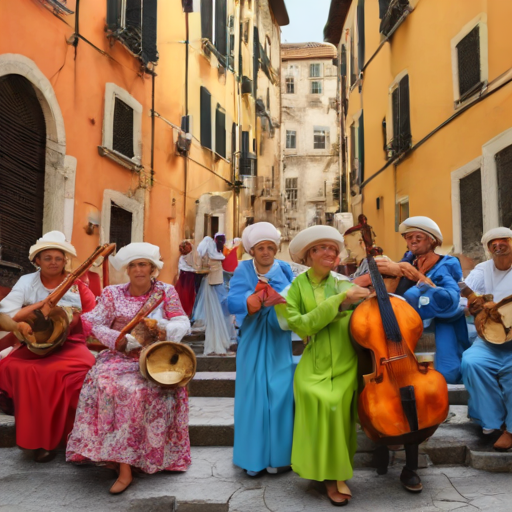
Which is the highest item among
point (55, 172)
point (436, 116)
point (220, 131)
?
point (220, 131)

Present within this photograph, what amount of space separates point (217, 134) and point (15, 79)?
8.96 meters

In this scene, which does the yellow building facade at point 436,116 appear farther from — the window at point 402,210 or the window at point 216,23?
the window at point 216,23

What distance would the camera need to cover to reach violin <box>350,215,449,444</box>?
3.18 meters

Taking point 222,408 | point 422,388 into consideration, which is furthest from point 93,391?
point 422,388

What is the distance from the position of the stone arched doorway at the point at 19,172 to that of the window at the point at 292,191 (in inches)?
1146

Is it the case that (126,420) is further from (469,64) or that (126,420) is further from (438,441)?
(469,64)

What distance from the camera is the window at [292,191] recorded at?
36.9 m

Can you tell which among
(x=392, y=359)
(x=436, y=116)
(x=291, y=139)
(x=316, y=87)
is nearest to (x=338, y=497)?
(x=392, y=359)

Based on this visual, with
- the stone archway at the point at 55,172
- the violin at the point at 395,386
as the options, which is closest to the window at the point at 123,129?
the stone archway at the point at 55,172

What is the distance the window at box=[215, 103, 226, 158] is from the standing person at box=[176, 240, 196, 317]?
7.07 m

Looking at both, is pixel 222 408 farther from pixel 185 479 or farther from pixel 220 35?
pixel 220 35

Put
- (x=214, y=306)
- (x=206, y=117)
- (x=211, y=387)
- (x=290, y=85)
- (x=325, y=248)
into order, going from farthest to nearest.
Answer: (x=290, y=85) < (x=206, y=117) < (x=214, y=306) < (x=211, y=387) < (x=325, y=248)

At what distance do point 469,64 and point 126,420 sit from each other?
25.3 ft

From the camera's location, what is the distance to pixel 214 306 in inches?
341
